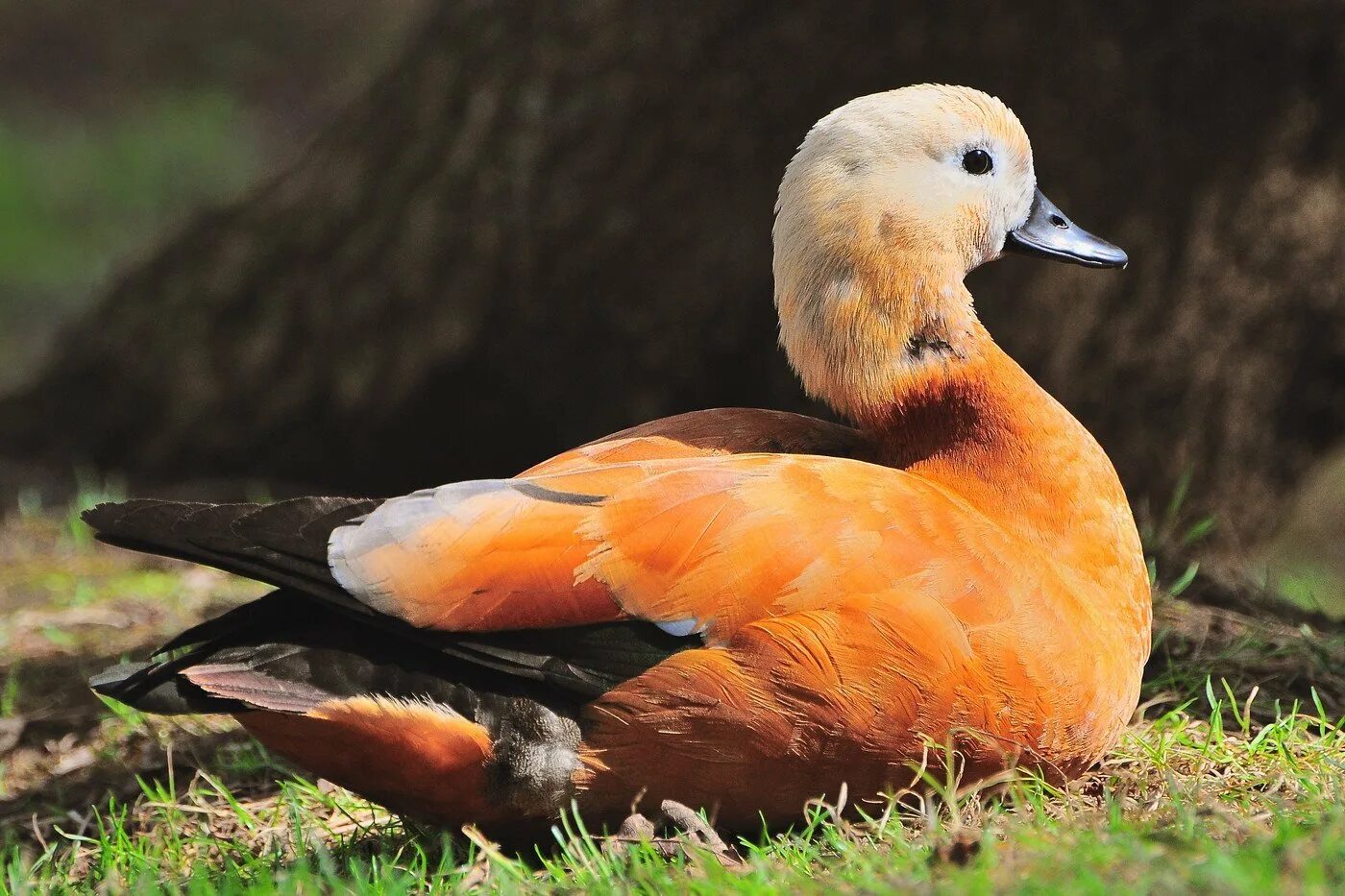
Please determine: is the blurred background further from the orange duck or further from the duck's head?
the orange duck

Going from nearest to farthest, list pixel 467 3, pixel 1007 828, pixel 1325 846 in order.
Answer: pixel 1325 846 < pixel 1007 828 < pixel 467 3

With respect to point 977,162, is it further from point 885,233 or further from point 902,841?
point 902,841

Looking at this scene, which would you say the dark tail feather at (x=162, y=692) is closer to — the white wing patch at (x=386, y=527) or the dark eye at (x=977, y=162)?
the white wing patch at (x=386, y=527)

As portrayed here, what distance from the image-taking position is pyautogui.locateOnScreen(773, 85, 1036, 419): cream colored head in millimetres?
3412

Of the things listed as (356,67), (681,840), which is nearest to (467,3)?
(681,840)

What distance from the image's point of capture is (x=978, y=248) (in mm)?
3580

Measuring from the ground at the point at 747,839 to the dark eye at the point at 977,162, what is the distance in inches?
53.7

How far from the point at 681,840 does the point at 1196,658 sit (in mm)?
1817

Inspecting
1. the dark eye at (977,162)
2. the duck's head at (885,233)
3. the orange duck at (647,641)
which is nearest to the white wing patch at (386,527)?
the orange duck at (647,641)

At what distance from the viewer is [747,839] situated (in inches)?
123

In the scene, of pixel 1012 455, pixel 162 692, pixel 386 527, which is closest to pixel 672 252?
pixel 1012 455

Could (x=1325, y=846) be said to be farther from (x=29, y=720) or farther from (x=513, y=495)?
(x=29, y=720)

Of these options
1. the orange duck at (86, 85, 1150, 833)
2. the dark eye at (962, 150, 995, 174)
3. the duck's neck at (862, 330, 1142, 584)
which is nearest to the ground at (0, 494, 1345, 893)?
the orange duck at (86, 85, 1150, 833)

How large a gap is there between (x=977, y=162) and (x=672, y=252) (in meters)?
2.26
